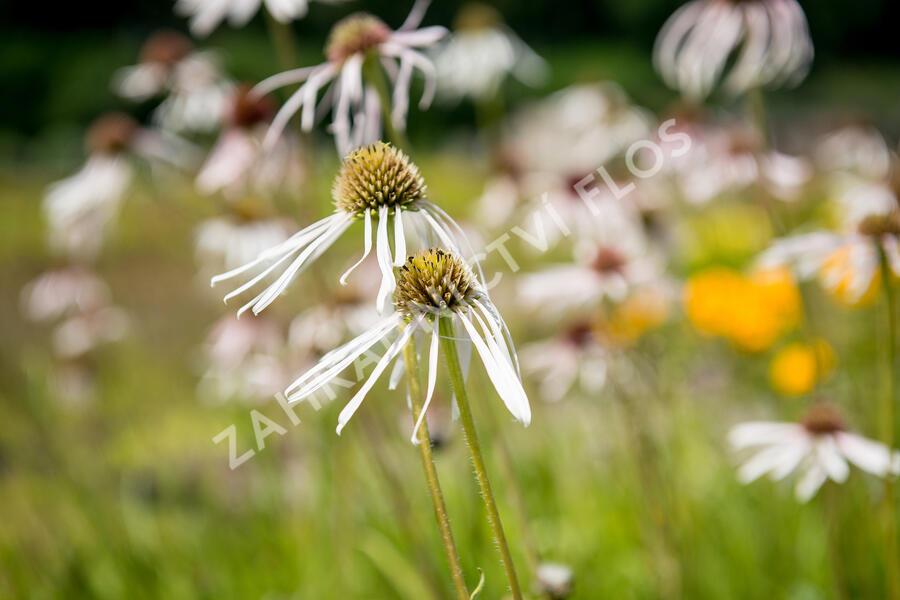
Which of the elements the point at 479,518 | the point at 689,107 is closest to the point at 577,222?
the point at 689,107

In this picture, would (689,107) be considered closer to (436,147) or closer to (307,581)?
(307,581)

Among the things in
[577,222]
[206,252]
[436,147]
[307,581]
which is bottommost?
[307,581]

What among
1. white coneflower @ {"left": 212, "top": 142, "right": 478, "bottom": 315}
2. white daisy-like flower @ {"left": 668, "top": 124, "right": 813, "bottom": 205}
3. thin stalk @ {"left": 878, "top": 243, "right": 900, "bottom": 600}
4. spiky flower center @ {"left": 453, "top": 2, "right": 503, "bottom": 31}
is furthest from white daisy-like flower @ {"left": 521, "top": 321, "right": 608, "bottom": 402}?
spiky flower center @ {"left": 453, "top": 2, "right": 503, "bottom": 31}

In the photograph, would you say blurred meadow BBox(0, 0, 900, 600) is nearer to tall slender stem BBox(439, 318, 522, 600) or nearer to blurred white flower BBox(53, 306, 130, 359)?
blurred white flower BBox(53, 306, 130, 359)

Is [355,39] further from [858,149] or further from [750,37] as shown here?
[858,149]

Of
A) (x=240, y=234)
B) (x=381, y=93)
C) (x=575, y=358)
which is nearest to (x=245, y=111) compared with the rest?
(x=240, y=234)

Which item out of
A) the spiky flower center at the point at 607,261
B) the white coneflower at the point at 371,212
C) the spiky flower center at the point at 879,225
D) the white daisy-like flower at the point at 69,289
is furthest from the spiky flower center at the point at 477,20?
the white coneflower at the point at 371,212
